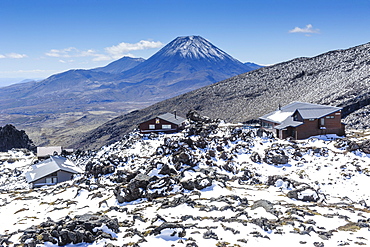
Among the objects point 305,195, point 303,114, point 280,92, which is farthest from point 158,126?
point 280,92

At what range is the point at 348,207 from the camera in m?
21.0

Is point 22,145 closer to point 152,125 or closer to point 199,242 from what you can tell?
point 152,125

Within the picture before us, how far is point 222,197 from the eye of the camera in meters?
22.0

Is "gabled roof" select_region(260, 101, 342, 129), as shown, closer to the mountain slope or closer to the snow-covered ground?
the snow-covered ground

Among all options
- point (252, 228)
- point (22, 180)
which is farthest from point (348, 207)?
point (22, 180)

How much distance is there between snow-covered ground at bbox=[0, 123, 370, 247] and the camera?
15875 millimetres

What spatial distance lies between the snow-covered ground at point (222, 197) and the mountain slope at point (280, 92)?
40055mm

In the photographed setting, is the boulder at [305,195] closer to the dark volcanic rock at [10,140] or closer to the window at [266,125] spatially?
the window at [266,125]

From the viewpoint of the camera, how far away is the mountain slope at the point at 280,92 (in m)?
84.7

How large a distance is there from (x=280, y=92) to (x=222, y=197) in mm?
95757

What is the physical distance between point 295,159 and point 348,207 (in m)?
12.8

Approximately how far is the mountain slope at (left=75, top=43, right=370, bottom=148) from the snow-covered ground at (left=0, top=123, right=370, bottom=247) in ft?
131

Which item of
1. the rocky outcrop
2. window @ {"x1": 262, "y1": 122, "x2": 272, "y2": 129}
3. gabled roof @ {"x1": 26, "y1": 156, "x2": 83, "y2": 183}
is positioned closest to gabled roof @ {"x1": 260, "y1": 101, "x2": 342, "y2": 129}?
window @ {"x1": 262, "y1": 122, "x2": 272, "y2": 129}

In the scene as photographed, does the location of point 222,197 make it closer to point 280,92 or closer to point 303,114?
point 303,114
